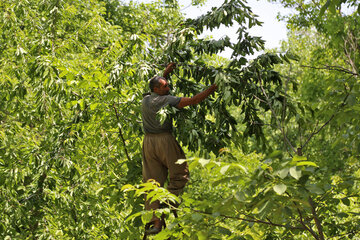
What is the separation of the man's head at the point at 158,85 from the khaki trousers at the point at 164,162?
391 millimetres

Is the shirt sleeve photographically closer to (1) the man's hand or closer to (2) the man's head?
(2) the man's head

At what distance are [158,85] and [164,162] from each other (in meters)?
0.70

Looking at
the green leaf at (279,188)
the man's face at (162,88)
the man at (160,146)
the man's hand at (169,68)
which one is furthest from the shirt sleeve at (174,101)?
the green leaf at (279,188)

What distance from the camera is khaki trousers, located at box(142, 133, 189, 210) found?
4.18m

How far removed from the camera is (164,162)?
430 cm

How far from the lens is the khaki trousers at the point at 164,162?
4.18 meters

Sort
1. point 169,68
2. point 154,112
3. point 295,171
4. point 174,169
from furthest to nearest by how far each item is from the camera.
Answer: point 169,68
point 154,112
point 174,169
point 295,171

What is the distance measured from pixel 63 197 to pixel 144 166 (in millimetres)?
3093

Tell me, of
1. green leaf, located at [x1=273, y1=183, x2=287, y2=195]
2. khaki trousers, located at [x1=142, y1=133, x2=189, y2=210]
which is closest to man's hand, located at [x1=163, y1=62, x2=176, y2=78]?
khaki trousers, located at [x1=142, y1=133, x2=189, y2=210]

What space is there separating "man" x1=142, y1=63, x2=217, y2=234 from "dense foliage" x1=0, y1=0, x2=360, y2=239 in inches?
5.8

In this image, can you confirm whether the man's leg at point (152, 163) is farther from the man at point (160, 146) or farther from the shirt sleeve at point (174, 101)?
the shirt sleeve at point (174, 101)

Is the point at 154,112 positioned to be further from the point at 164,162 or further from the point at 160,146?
the point at 164,162

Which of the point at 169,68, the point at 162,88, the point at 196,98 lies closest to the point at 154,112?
the point at 162,88

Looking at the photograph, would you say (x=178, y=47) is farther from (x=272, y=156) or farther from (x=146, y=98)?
(x=272, y=156)
